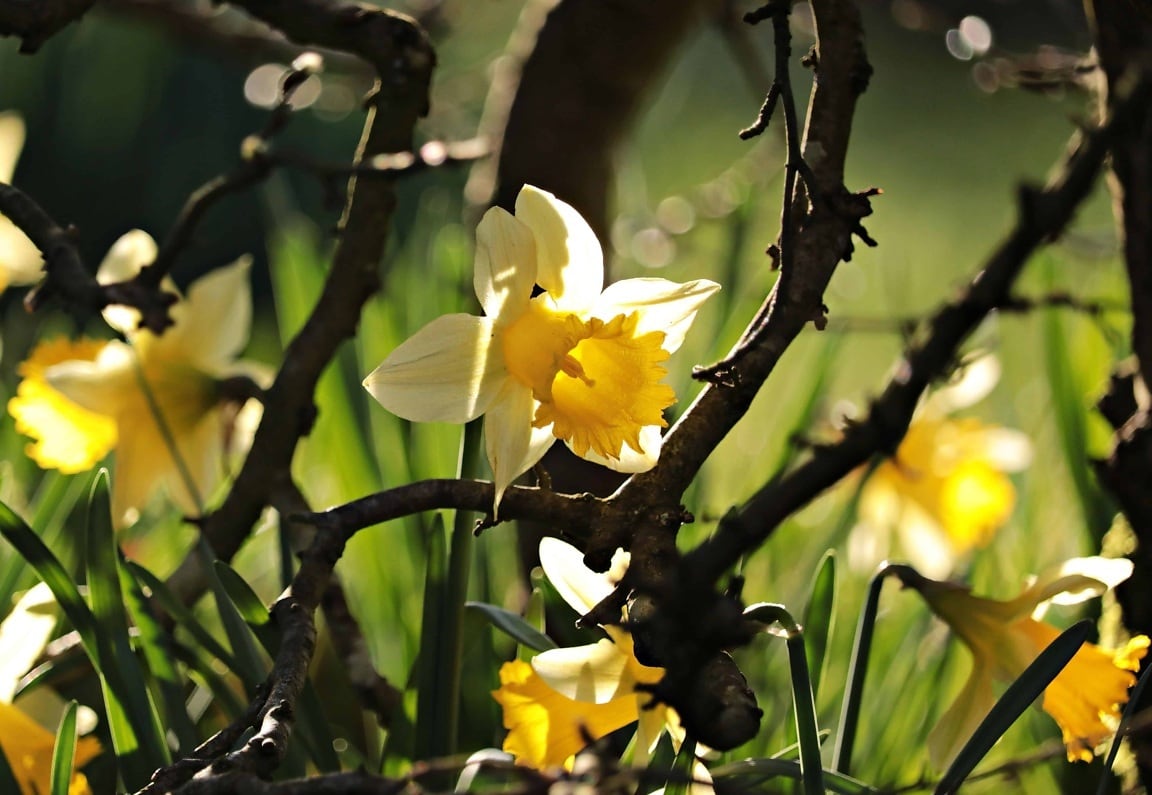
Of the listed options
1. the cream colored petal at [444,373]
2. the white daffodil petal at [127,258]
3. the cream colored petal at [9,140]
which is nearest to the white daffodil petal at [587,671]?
the cream colored petal at [444,373]

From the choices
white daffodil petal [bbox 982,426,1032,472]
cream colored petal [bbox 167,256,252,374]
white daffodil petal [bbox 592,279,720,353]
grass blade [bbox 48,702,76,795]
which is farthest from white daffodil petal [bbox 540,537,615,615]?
white daffodil petal [bbox 982,426,1032,472]

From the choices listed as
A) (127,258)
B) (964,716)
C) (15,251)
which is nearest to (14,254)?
(15,251)

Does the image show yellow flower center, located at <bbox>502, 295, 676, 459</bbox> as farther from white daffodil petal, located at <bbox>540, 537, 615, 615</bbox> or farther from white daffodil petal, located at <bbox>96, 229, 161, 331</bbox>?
white daffodil petal, located at <bbox>96, 229, 161, 331</bbox>

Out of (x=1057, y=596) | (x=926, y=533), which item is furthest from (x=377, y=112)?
(x=926, y=533)

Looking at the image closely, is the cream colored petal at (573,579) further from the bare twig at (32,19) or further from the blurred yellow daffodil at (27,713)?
the bare twig at (32,19)

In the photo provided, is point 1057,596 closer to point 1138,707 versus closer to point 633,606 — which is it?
point 1138,707

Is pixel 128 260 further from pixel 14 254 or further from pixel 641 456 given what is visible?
pixel 641 456
